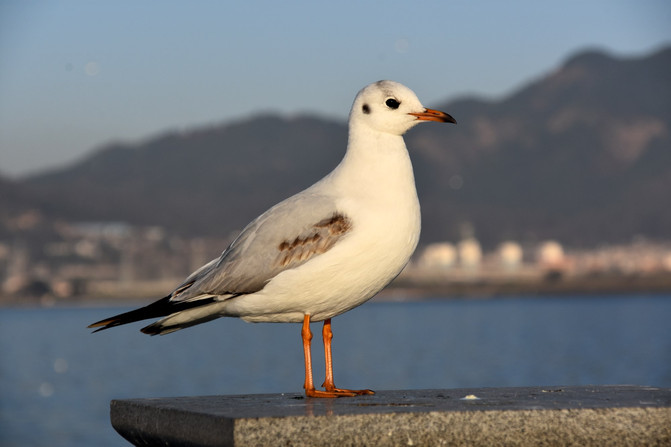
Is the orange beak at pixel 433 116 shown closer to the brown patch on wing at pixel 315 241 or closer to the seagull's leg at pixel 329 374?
the brown patch on wing at pixel 315 241

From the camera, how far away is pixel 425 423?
18.5ft

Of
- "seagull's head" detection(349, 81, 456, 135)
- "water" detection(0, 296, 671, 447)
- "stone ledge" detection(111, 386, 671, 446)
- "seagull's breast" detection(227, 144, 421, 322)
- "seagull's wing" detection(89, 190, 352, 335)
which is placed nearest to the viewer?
"stone ledge" detection(111, 386, 671, 446)

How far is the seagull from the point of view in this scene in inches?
275

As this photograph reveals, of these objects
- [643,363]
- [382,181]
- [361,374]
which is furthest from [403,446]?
[643,363]

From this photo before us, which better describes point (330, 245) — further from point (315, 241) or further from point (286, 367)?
point (286, 367)

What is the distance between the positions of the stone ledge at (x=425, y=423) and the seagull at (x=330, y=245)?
3.13 feet

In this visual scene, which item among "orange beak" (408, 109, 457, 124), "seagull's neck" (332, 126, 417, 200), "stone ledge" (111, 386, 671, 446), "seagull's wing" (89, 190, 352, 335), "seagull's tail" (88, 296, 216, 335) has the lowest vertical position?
"stone ledge" (111, 386, 671, 446)

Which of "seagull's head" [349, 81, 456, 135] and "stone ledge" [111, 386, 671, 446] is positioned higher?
"seagull's head" [349, 81, 456, 135]

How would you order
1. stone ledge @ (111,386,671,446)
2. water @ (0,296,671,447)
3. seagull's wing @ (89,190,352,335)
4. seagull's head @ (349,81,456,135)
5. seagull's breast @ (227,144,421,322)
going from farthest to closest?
water @ (0,296,671,447) < seagull's head @ (349,81,456,135) < seagull's wing @ (89,190,352,335) < seagull's breast @ (227,144,421,322) < stone ledge @ (111,386,671,446)

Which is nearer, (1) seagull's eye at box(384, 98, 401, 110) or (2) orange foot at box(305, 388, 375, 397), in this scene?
(2) orange foot at box(305, 388, 375, 397)

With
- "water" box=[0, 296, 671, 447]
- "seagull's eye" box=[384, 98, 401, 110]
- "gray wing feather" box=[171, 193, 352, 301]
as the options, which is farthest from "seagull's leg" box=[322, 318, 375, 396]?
"water" box=[0, 296, 671, 447]

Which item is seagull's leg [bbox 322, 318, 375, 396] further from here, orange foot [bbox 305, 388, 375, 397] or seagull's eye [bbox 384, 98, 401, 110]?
seagull's eye [bbox 384, 98, 401, 110]

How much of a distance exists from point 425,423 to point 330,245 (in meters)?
1.77

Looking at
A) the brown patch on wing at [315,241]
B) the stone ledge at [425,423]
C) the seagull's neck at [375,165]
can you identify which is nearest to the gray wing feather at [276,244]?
the brown patch on wing at [315,241]
